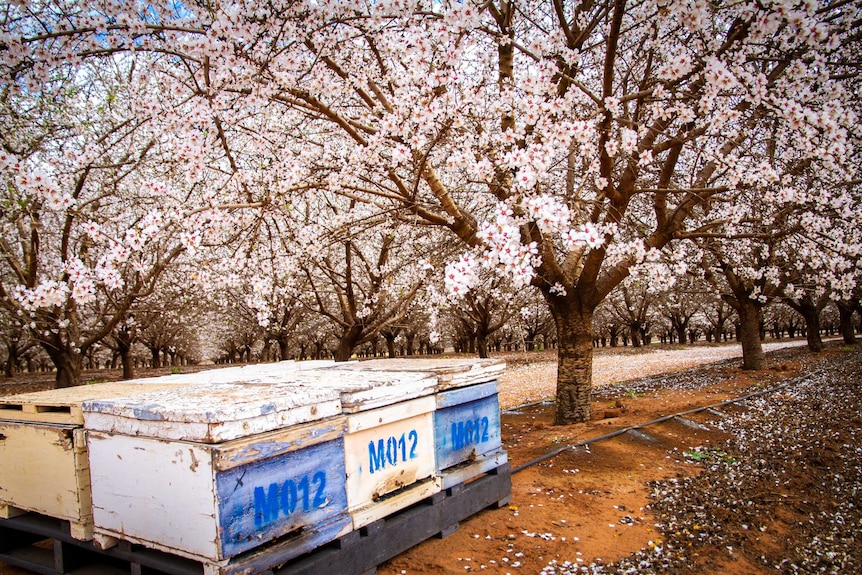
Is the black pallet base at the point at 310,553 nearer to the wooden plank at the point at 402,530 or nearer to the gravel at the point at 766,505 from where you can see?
the wooden plank at the point at 402,530

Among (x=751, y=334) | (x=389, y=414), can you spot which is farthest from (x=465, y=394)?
(x=751, y=334)

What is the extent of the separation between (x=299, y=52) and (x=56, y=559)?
19.1 feet

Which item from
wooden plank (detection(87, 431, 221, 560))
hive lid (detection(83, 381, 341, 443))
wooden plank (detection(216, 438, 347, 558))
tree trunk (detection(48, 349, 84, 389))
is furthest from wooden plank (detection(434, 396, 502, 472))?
tree trunk (detection(48, 349, 84, 389))

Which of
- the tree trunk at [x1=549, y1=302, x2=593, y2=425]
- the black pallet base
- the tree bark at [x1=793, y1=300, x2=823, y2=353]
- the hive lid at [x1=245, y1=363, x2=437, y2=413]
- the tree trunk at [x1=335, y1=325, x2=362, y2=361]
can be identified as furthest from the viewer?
the tree bark at [x1=793, y1=300, x2=823, y2=353]

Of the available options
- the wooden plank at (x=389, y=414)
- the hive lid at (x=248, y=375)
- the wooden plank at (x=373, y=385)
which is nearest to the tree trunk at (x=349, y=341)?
the hive lid at (x=248, y=375)

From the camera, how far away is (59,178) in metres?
6.88

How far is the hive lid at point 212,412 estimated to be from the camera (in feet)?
10.4

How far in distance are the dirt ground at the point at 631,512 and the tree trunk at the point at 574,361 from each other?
29 cm

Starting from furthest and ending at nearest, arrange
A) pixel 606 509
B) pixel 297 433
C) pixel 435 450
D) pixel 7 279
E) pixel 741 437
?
pixel 7 279
pixel 741 437
pixel 606 509
pixel 435 450
pixel 297 433

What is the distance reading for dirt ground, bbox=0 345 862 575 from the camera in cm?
441

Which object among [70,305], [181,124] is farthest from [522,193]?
[70,305]

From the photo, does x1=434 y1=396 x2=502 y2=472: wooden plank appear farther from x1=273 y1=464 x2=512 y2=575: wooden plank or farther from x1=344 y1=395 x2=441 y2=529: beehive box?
x1=273 y1=464 x2=512 y2=575: wooden plank

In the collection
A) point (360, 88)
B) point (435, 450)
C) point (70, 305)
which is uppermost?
point (360, 88)

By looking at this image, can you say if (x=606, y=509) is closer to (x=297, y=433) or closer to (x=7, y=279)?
(x=297, y=433)
